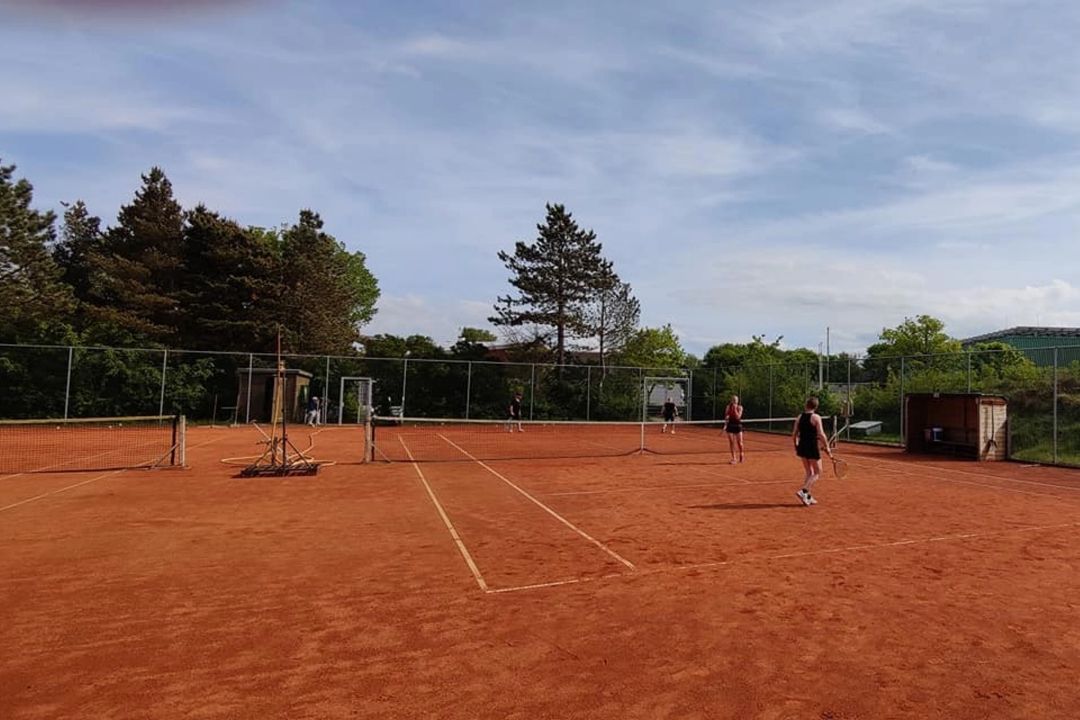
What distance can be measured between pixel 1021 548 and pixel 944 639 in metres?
3.91

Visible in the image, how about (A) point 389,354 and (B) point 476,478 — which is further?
(A) point 389,354

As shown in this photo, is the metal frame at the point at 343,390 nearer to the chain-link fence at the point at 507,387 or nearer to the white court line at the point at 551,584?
the chain-link fence at the point at 507,387

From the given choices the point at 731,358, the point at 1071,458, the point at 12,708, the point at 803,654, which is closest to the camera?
the point at 12,708

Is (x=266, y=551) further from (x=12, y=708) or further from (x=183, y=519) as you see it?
(x=12, y=708)

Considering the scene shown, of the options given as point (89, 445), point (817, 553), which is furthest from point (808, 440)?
point (89, 445)

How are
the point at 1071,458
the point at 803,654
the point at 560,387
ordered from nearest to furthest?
the point at 803,654, the point at 1071,458, the point at 560,387

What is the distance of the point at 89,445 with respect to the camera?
67.3 ft

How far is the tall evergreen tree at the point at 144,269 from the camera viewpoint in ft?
123

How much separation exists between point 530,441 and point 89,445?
13800mm

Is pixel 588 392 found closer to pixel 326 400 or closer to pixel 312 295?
pixel 326 400

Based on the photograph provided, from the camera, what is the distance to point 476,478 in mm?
13867

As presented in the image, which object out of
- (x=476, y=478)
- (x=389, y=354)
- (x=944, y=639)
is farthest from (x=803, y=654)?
(x=389, y=354)

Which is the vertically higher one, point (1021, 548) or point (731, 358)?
point (731, 358)

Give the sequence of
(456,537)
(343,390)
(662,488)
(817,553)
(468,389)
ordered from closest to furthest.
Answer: (817,553) < (456,537) < (662,488) < (343,390) < (468,389)
